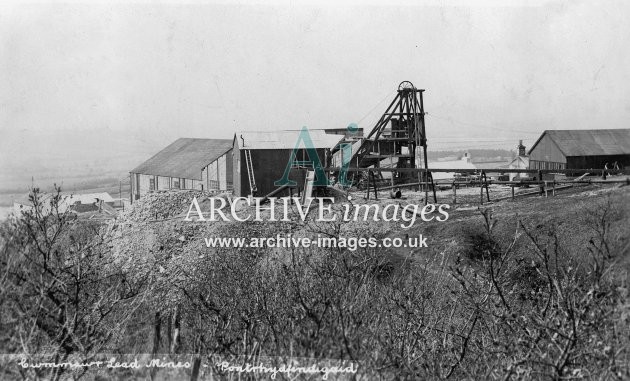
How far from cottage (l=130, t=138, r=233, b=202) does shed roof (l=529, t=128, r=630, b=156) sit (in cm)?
2070

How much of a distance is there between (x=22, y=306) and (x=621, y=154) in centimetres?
3823

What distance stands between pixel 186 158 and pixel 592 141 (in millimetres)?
26154

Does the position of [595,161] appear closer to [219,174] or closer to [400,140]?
[400,140]

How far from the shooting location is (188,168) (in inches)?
1607

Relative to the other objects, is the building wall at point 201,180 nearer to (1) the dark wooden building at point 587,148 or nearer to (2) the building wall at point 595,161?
(1) the dark wooden building at point 587,148

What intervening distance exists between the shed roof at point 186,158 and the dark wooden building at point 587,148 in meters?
20.5

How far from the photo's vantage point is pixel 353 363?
5.84 metres

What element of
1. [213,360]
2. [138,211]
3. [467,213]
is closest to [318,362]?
[213,360]

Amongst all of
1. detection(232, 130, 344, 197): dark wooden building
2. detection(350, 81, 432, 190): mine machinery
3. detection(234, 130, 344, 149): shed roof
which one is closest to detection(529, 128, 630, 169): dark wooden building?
detection(350, 81, 432, 190): mine machinery

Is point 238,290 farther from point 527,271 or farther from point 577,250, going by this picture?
point 577,250

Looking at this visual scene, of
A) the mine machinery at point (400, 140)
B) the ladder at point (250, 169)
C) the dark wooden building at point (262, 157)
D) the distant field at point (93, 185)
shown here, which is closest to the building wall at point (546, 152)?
the mine machinery at point (400, 140)

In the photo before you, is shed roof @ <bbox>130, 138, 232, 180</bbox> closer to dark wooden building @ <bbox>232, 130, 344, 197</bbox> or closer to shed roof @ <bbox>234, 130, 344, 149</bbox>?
shed roof @ <bbox>234, 130, 344, 149</bbox>

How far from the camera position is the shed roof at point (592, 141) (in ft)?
126

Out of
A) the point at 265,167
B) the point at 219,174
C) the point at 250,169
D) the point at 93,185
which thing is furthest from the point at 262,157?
the point at 93,185
